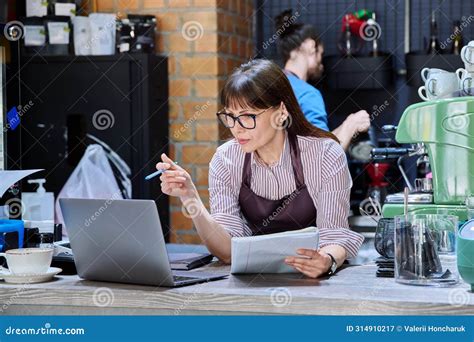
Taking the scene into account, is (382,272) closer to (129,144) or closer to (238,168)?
(238,168)

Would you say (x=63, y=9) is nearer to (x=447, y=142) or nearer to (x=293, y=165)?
(x=293, y=165)

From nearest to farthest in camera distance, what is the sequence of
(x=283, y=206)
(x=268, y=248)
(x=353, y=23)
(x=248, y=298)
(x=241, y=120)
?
(x=248, y=298), (x=268, y=248), (x=241, y=120), (x=283, y=206), (x=353, y=23)

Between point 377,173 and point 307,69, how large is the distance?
639 mm

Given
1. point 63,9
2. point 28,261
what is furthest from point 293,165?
point 63,9

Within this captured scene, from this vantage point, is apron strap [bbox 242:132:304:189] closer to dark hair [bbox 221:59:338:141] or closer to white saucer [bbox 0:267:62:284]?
dark hair [bbox 221:59:338:141]

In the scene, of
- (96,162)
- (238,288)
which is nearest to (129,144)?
(96,162)

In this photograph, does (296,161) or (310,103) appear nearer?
(296,161)

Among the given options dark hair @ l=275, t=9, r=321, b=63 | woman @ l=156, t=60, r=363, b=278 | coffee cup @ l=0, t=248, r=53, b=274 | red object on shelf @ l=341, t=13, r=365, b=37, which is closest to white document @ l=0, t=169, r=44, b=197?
coffee cup @ l=0, t=248, r=53, b=274

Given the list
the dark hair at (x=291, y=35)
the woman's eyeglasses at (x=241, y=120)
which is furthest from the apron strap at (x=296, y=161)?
the dark hair at (x=291, y=35)

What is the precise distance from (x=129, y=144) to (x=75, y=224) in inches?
77.6

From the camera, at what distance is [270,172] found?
9.64 ft

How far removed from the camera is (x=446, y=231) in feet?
7.79

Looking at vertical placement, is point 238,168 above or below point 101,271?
above

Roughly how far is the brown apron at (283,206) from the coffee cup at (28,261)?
0.77 m
